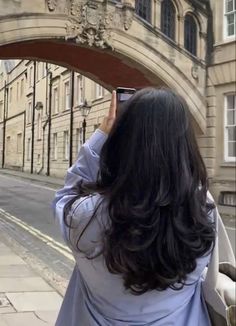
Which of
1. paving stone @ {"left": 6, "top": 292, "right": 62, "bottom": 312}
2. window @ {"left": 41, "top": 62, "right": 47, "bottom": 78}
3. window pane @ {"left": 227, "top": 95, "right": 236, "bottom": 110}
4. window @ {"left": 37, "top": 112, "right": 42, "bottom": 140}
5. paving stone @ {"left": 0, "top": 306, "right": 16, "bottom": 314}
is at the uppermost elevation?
window @ {"left": 41, "top": 62, "right": 47, "bottom": 78}

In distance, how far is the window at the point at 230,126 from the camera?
1944 cm

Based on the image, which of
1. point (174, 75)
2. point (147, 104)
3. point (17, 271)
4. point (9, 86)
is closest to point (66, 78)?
point (174, 75)

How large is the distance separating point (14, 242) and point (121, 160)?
738cm

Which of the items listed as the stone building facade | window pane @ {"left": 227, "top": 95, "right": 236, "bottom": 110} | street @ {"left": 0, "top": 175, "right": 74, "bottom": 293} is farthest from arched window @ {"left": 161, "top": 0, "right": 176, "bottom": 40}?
street @ {"left": 0, "top": 175, "right": 74, "bottom": 293}

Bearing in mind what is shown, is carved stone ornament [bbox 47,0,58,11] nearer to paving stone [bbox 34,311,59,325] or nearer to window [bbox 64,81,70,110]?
paving stone [bbox 34,311,59,325]

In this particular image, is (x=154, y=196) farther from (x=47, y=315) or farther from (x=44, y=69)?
(x=44, y=69)

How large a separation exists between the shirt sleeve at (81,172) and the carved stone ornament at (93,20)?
50.3 feet

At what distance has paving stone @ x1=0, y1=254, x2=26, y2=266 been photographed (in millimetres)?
6480

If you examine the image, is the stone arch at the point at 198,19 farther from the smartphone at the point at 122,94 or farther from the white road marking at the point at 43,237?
the smartphone at the point at 122,94

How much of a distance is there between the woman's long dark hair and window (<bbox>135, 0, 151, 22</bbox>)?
17.5 meters

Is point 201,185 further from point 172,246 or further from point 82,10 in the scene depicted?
point 82,10

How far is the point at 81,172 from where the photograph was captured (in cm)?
145

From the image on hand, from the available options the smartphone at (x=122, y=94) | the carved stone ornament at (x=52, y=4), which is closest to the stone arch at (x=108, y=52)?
the carved stone ornament at (x=52, y=4)

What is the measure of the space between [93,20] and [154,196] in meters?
16.3
